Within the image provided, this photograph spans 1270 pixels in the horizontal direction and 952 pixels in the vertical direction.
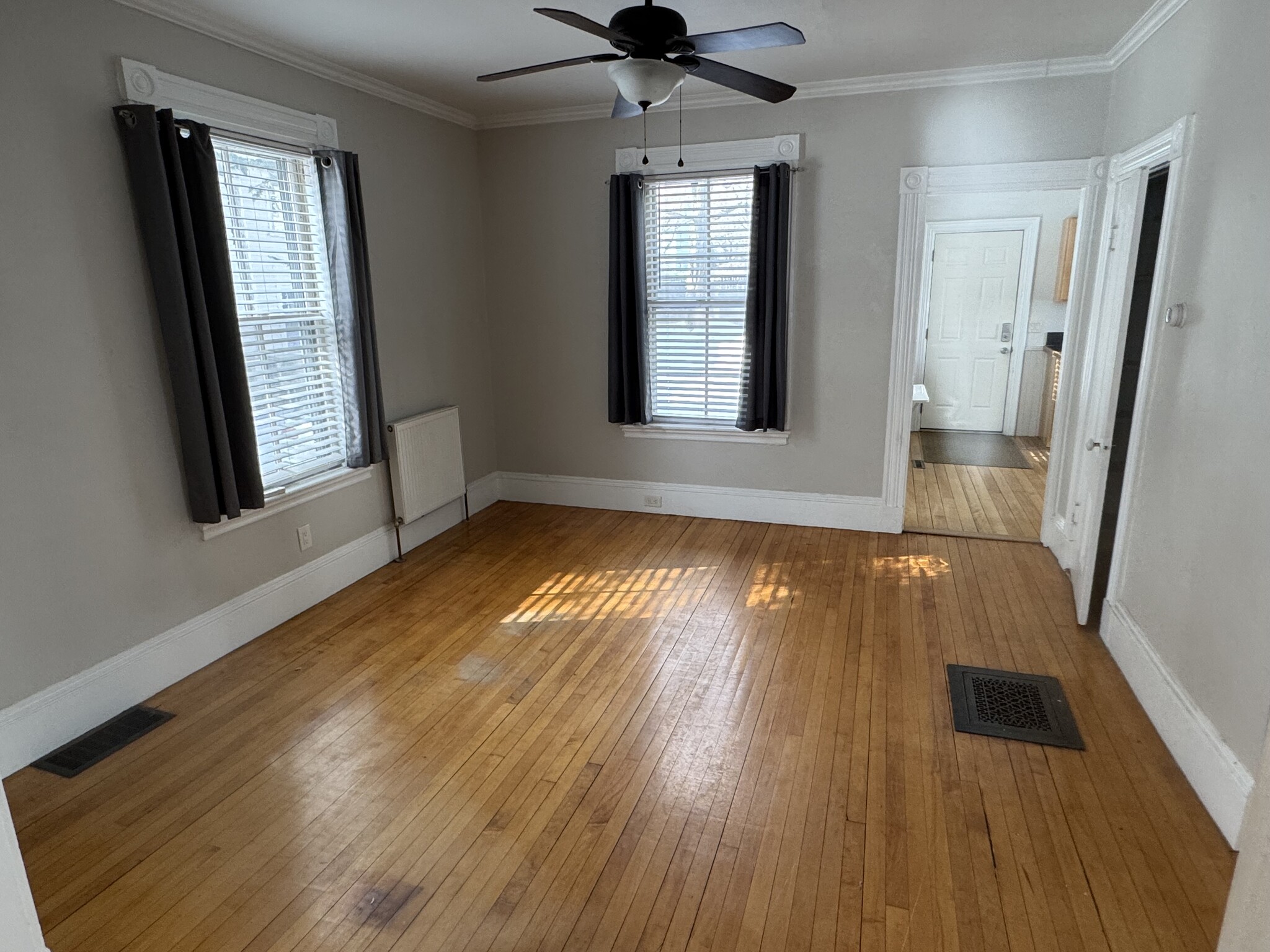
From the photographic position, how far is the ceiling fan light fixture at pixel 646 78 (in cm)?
239

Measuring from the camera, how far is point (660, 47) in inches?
92.5

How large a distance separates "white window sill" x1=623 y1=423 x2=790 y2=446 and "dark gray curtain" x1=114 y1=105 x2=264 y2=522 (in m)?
2.64

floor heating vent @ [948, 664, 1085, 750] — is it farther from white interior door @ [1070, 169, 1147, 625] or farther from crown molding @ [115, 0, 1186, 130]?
crown molding @ [115, 0, 1186, 130]

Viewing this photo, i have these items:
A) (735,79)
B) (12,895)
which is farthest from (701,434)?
(12,895)

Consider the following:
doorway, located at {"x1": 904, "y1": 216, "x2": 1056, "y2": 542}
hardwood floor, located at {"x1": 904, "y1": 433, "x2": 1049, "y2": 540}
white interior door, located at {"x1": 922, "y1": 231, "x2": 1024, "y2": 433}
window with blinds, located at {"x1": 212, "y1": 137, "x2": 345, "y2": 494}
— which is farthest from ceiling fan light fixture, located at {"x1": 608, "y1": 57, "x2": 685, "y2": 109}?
white interior door, located at {"x1": 922, "y1": 231, "x2": 1024, "y2": 433}

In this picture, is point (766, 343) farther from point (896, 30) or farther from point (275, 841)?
point (275, 841)

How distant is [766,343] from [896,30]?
71.0 inches

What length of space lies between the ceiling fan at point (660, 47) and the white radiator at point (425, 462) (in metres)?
2.51

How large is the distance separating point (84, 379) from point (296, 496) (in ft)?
3.85

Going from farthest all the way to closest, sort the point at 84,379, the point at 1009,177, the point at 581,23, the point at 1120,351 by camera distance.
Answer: the point at 1009,177
the point at 1120,351
the point at 84,379
the point at 581,23

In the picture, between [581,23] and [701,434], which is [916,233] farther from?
[581,23]

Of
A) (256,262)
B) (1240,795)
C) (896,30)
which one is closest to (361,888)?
(1240,795)

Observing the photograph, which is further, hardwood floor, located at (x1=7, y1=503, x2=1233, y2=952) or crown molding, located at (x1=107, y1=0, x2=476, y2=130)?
crown molding, located at (x1=107, y1=0, x2=476, y2=130)

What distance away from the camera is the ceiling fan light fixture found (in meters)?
2.39
